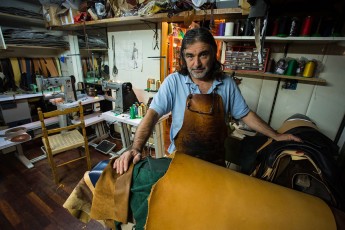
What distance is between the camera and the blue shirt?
49.6 inches

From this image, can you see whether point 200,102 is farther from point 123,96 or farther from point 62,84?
point 62,84

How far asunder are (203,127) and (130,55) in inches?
85.8

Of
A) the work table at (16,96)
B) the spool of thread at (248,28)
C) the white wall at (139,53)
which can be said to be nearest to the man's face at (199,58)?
the spool of thread at (248,28)

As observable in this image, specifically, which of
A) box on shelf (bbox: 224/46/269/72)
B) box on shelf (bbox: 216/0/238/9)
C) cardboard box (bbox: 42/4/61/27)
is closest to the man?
box on shelf (bbox: 216/0/238/9)

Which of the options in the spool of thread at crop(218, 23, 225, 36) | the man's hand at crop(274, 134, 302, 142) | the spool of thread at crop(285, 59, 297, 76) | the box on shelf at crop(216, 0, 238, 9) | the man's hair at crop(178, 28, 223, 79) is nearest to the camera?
the man's hand at crop(274, 134, 302, 142)

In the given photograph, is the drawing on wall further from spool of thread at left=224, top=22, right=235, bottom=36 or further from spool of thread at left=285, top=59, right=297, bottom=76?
spool of thread at left=285, top=59, right=297, bottom=76

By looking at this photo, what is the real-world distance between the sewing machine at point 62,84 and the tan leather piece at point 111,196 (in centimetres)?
270

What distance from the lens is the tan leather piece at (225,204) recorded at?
1.49ft

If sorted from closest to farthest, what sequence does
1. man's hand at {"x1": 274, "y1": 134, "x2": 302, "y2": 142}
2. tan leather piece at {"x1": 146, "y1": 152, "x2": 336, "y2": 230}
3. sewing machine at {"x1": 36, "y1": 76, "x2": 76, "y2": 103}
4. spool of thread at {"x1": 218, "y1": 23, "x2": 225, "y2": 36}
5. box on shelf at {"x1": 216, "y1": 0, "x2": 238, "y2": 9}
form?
1. tan leather piece at {"x1": 146, "y1": 152, "x2": 336, "y2": 230}
2. man's hand at {"x1": 274, "y1": 134, "x2": 302, "y2": 142}
3. box on shelf at {"x1": 216, "y1": 0, "x2": 238, "y2": 9}
4. spool of thread at {"x1": 218, "y1": 23, "x2": 225, "y2": 36}
5. sewing machine at {"x1": 36, "y1": 76, "x2": 76, "y2": 103}

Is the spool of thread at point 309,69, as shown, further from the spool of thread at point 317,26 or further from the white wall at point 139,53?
the white wall at point 139,53

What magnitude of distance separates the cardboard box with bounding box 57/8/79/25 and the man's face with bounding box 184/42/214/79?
103 inches

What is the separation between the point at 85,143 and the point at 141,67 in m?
1.46

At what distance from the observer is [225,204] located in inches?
19.1

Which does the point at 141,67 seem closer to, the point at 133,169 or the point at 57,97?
the point at 57,97
